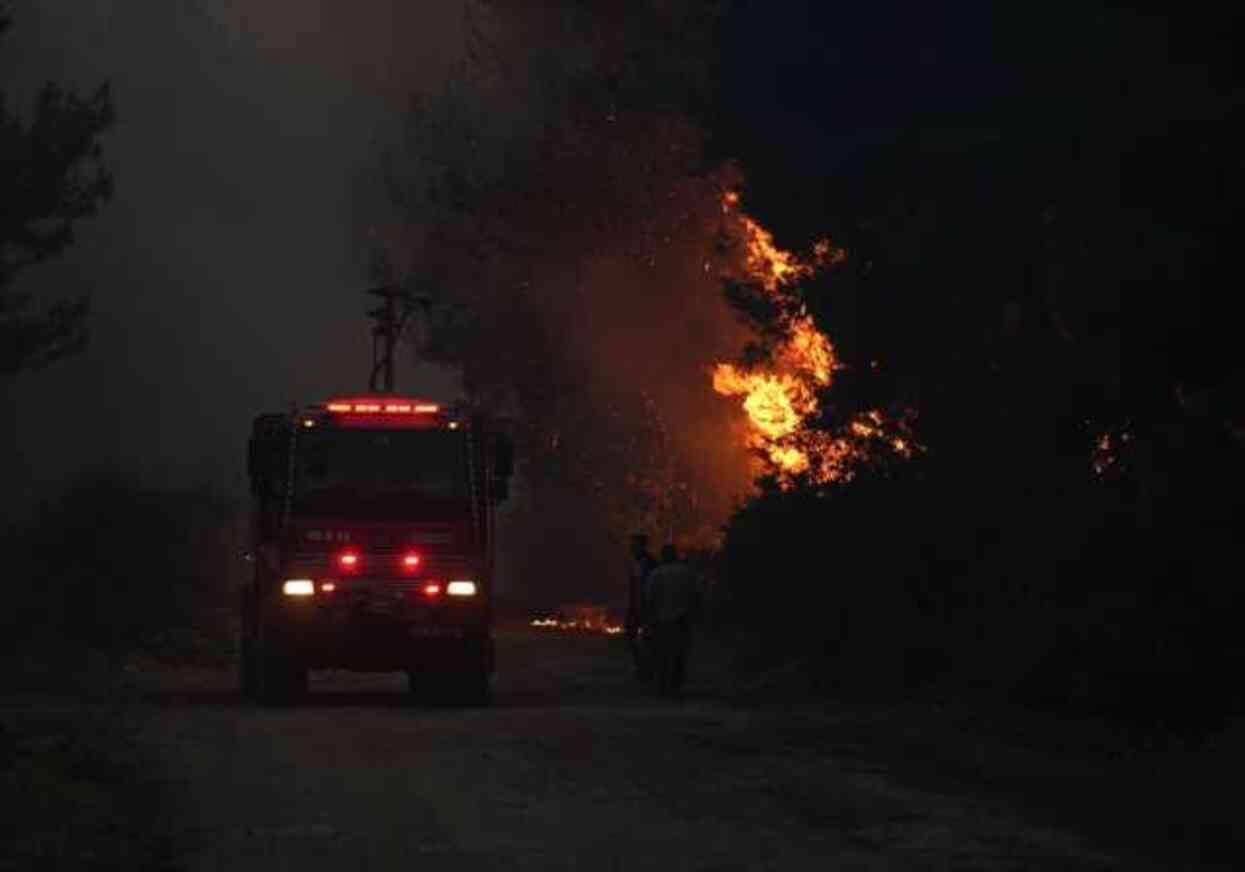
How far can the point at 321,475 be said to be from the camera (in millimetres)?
29875

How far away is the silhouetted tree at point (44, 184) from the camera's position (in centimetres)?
5162

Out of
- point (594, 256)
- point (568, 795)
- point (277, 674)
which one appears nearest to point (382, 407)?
point (277, 674)

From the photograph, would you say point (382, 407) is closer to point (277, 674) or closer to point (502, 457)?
point (502, 457)

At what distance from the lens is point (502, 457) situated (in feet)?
95.9

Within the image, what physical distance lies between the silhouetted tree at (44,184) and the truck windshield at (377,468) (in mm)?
22765

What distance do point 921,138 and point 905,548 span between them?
5.02 m

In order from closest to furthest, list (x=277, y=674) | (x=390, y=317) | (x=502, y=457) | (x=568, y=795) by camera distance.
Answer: (x=568, y=795) < (x=502, y=457) < (x=277, y=674) < (x=390, y=317)

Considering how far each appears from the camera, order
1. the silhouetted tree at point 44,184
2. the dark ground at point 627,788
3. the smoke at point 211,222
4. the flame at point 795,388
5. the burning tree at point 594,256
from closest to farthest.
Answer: the dark ground at point 627,788 < the flame at point 795,388 < the silhouetted tree at point 44,184 < the burning tree at point 594,256 < the smoke at point 211,222

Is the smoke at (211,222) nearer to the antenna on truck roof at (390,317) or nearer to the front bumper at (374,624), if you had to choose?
the antenna on truck roof at (390,317)

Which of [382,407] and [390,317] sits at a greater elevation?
[390,317]

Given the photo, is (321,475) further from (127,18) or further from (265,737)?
(127,18)

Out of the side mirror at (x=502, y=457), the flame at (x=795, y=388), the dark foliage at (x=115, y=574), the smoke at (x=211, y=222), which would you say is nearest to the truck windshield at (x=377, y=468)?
the side mirror at (x=502, y=457)

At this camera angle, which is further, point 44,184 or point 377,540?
point 44,184

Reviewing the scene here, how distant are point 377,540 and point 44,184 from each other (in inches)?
974
